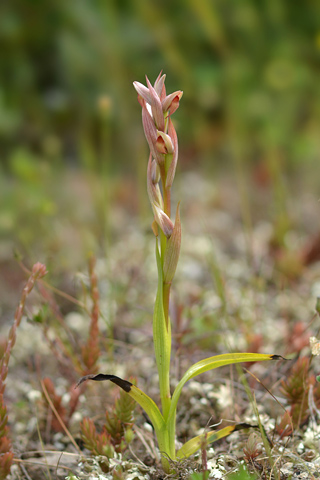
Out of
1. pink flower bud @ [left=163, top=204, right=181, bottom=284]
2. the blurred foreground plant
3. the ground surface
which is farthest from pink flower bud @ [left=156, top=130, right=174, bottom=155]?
the ground surface

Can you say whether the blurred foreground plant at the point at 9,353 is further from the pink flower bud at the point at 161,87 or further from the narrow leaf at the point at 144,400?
the pink flower bud at the point at 161,87

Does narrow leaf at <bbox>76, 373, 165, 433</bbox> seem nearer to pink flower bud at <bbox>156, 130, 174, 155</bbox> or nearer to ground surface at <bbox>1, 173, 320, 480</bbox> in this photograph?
ground surface at <bbox>1, 173, 320, 480</bbox>

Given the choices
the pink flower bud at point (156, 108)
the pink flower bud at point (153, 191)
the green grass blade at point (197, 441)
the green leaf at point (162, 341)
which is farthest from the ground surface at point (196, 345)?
the pink flower bud at point (156, 108)

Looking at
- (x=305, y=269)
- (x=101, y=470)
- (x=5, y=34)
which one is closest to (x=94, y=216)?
(x=305, y=269)

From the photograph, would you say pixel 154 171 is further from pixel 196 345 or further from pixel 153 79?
pixel 153 79

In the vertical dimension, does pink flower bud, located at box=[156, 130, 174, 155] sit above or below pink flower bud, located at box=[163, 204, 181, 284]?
above

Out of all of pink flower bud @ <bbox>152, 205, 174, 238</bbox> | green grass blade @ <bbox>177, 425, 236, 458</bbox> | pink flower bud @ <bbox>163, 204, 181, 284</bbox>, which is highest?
pink flower bud @ <bbox>152, 205, 174, 238</bbox>
